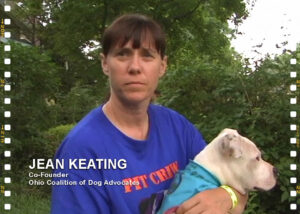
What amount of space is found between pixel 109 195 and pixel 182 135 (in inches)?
17.2

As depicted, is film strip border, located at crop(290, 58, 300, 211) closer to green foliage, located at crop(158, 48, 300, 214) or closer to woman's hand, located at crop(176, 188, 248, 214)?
green foliage, located at crop(158, 48, 300, 214)

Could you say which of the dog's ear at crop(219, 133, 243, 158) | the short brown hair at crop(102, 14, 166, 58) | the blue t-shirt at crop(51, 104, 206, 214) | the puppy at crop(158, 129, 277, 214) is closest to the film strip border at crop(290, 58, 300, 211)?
the puppy at crop(158, 129, 277, 214)

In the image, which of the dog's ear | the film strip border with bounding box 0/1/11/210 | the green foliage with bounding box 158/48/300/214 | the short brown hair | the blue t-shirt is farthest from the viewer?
the film strip border with bounding box 0/1/11/210

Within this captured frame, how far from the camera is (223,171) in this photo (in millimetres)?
2074

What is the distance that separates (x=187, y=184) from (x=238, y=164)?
0.42 metres

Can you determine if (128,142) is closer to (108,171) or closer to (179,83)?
(108,171)

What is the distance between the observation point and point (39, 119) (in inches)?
212

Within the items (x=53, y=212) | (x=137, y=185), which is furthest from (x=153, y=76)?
(x=53, y=212)

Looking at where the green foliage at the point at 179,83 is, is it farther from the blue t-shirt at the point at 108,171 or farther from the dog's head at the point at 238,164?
the blue t-shirt at the point at 108,171

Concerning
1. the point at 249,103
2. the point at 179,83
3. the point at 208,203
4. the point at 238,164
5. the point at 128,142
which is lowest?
the point at 208,203

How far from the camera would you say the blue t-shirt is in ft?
5.41

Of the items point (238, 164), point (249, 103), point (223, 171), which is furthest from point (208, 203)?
point (249, 103)

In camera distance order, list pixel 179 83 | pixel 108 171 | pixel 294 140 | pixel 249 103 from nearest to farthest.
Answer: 1. pixel 108 171
2. pixel 294 140
3. pixel 249 103
4. pixel 179 83

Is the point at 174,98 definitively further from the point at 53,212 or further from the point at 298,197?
the point at 53,212
